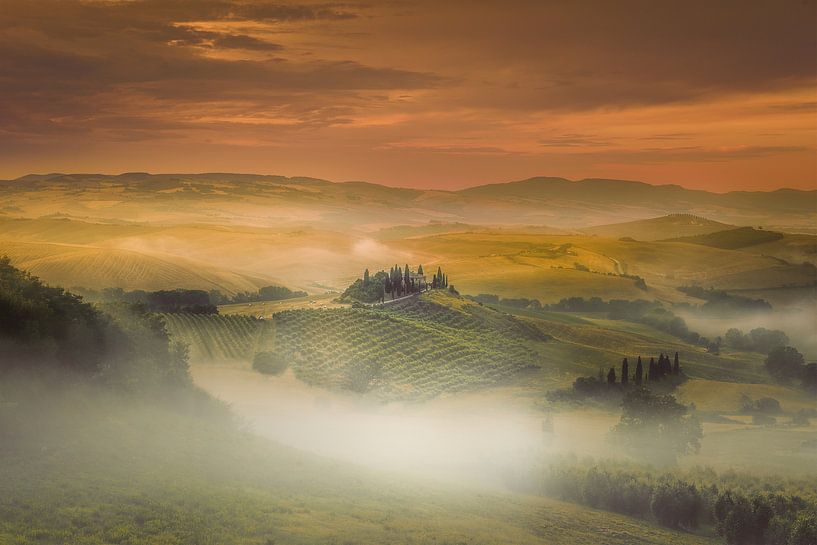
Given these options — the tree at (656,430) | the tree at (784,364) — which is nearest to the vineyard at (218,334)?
the tree at (656,430)

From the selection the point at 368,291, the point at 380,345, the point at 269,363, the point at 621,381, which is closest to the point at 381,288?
the point at 368,291

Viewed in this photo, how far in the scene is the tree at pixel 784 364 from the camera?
14138 centimetres

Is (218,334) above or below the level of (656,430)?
above

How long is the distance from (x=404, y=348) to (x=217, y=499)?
76512 millimetres

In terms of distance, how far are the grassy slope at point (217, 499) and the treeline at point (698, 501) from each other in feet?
8.30

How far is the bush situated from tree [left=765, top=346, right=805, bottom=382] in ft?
309

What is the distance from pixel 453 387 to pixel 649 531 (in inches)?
1983

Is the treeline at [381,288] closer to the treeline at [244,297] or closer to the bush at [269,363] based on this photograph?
the treeline at [244,297]

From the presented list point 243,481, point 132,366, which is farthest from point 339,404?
point 243,481

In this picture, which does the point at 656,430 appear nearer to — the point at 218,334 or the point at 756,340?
the point at 218,334

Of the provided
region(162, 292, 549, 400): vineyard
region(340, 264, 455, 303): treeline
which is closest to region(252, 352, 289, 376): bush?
region(162, 292, 549, 400): vineyard

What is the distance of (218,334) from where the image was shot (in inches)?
4818

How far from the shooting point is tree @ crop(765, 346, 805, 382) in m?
141

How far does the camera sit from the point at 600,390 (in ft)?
370
